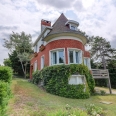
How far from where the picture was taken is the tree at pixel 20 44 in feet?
108

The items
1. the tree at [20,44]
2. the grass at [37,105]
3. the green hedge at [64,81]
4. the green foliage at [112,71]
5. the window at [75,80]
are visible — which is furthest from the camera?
the tree at [20,44]

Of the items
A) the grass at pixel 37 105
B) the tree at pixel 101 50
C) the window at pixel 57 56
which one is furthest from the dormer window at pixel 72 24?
the tree at pixel 101 50

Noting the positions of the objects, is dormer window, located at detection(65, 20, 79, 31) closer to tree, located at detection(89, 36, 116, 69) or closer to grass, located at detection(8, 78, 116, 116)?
grass, located at detection(8, 78, 116, 116)

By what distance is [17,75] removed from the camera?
111 feet

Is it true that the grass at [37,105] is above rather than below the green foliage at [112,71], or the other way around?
below

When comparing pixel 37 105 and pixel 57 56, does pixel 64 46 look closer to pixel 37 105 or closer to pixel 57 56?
pixel 57 56

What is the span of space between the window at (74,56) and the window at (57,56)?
0.89m

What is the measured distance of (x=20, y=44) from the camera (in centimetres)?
3350

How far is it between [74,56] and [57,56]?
1912 mm

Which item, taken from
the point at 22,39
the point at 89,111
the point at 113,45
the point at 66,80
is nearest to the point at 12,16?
the point at 66,80

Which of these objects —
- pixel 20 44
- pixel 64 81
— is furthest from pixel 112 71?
pixel 20 44

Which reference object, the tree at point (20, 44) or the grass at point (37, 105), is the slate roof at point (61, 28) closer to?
the grass at point (37, 105)

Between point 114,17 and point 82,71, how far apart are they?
738 cm

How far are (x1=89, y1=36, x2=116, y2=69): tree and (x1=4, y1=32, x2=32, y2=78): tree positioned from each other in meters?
17.4
